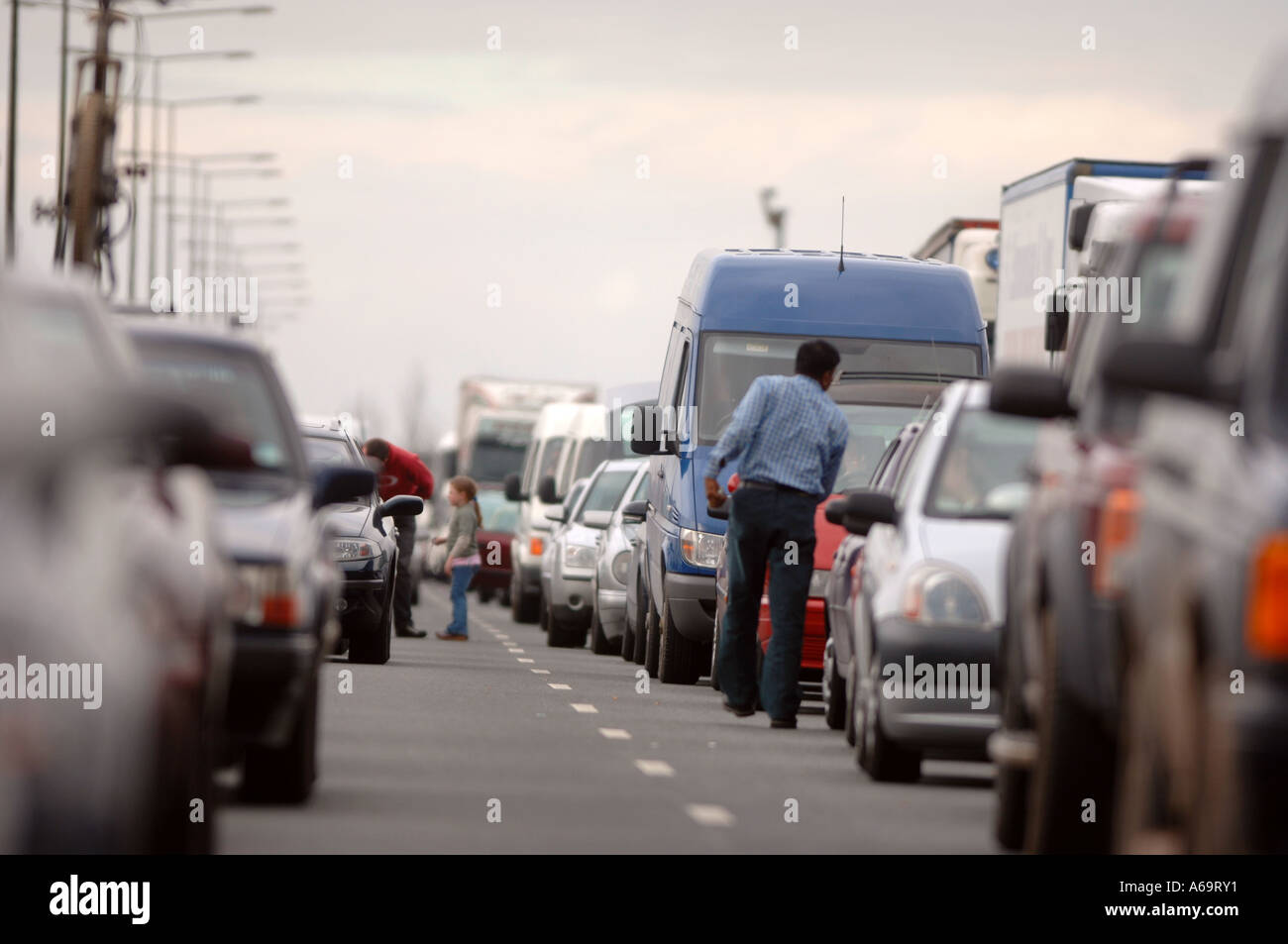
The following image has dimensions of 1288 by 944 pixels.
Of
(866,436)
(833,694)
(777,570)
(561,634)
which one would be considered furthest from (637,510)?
(777,570)

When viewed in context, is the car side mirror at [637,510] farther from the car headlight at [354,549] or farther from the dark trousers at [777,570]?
the dark trousers at [777,570]

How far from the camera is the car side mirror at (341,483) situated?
11148 mm

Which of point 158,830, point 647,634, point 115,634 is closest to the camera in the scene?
point 115,634

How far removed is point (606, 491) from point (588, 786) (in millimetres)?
18096

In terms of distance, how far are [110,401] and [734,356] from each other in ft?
47.6

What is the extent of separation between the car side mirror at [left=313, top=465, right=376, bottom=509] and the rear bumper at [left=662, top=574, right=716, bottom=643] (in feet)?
28.5

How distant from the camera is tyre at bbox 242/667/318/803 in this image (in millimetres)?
10664

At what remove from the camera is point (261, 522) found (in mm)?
10047

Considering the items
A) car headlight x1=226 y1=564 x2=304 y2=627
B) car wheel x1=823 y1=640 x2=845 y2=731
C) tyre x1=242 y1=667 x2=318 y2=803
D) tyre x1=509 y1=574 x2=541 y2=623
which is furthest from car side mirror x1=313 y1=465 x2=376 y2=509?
tyre x1=509 y1=574 x2=541 y2=623

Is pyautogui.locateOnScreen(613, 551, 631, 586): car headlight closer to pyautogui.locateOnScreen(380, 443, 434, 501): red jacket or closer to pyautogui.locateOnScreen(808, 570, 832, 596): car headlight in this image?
pyautogui.locateOnScreen(380, 443, 434, 501): red jacket
